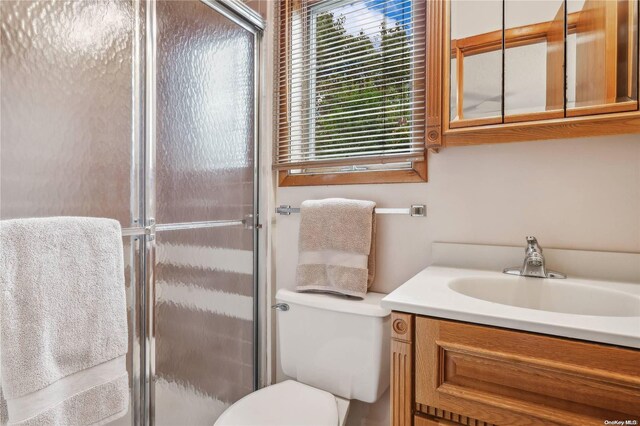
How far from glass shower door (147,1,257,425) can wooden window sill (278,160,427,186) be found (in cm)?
18

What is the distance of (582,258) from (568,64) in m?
0.58

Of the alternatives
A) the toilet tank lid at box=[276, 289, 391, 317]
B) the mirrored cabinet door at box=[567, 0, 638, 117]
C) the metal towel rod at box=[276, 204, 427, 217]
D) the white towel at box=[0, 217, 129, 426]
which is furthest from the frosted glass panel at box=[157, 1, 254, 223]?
the mirrored cabinet door at box=[567, 0, 638, 117]

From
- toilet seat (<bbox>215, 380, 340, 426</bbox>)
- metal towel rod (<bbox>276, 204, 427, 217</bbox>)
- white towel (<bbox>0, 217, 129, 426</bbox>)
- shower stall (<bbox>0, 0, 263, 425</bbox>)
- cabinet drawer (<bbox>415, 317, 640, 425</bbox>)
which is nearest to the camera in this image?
cabinet drawer (<bbox>415, 317, 640, 425</bbox>)

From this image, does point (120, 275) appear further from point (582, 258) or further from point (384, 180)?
point (582, 258)

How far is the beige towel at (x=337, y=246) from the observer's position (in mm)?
1271

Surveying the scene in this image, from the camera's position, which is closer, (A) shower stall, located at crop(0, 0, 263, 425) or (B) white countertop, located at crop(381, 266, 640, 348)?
(B) white countertop, located at crop(381, 266, 640, 348)

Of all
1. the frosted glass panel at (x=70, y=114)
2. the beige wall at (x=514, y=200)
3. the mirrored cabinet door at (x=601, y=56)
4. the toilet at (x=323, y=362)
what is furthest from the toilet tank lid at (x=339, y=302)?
the mirrored cabinet door at (x=601, y=56)

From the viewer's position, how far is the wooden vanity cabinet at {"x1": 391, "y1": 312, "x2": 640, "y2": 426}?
635mm

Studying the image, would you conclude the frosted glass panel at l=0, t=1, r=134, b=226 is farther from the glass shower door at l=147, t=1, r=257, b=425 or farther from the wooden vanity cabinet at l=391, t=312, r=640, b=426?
the wooden vanity cabinet at l=391, t=312, r=640, b=426

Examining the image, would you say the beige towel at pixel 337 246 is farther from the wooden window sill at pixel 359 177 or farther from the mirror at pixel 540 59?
the mirror at pixel 540 59

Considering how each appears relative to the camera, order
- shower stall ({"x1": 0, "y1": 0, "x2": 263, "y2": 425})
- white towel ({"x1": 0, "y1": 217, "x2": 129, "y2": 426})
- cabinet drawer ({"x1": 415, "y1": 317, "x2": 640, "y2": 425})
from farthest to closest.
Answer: shower stall ({"x1": 0, "y1": 0, "x2": 263, "y2": 425}), white towel ({"x1": 0, "y1": 217, "x2": 129, "y2": 426}), cabinet drawer ({"x1": 415, "y1": 317, "x2": 640, "y2": 425})

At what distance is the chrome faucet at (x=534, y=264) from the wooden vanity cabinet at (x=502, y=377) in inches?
15.6

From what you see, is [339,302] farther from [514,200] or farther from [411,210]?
[514,200]

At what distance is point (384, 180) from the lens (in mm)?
1350
